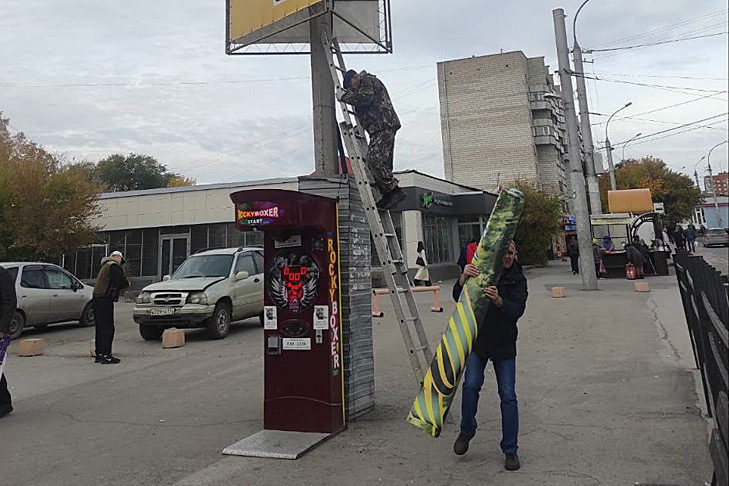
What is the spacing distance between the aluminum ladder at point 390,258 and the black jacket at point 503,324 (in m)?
0.68

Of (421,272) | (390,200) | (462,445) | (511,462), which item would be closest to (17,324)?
(390,200)

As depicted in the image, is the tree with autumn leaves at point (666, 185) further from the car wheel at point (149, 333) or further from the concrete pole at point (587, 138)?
the car wheel at point (149, 333)

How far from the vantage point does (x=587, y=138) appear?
22.3 metres

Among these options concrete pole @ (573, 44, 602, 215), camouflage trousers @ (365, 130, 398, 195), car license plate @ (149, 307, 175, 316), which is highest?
concrete pole @ (573, 44, 602, 215)

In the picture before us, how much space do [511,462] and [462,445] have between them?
416mm

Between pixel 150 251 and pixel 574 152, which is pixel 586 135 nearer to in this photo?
pixel 574 152

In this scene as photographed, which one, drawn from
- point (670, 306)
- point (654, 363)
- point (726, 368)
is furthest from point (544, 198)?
point (726, 368)

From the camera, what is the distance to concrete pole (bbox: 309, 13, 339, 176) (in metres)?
5.92

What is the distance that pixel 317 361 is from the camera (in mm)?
4926

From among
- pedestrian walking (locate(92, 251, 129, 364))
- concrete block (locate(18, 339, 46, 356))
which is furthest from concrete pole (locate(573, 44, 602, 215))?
concrete block (locate(18, 339, 46, 356))

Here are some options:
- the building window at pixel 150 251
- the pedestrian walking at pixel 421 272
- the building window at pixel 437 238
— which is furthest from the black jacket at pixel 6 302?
the building window at pixel 150 251

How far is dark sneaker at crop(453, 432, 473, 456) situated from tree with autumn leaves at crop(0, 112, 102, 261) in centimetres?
2178

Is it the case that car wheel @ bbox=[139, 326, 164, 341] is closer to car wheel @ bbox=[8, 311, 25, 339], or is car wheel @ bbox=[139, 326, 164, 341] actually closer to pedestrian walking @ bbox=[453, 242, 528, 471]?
car wheel @ bbox=[8, 311, 25, 339]

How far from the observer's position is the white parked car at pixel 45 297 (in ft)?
40.6
